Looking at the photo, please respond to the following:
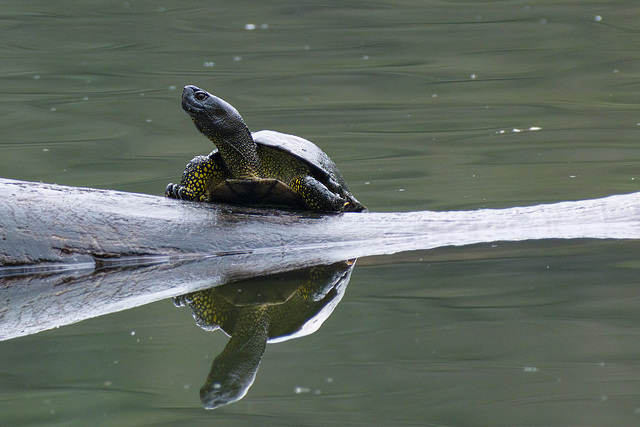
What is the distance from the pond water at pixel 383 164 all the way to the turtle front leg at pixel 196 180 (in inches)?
27.7

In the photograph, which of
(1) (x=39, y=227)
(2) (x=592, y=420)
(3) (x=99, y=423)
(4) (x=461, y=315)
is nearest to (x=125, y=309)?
(1) (x=39, y=227)

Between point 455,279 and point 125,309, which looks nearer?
point 125,309

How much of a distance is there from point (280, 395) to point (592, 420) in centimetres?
74

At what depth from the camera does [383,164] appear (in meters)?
5.85

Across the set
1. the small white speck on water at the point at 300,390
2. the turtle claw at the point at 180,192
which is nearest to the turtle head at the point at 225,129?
the turtle claw at the point at 180,192

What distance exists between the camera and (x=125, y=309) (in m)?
3.01

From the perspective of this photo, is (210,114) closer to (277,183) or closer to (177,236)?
(277,183)

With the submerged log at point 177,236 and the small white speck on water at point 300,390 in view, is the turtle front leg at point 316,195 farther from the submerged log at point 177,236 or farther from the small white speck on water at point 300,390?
the small white speck on water at point 300,390

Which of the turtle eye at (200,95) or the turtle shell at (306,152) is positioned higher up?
the turtle eye at (200,95)

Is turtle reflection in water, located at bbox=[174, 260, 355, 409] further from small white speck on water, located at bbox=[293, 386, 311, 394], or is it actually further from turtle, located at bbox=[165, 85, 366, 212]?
turtle, located at bbox=[165, 85, 366, 212]

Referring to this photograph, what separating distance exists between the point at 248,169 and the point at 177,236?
420mm

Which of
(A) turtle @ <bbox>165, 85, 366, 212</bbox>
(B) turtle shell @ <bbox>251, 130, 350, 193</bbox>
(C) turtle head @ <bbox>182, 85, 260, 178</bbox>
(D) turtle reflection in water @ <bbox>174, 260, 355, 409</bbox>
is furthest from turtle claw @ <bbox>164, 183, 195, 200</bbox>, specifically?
→ (D) turtle reflection in water @ <bbox>174, 260, 355, 409</bbox>

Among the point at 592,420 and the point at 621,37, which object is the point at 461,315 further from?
the point at 621,37

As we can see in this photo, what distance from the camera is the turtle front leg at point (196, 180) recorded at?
3578 millimetres
